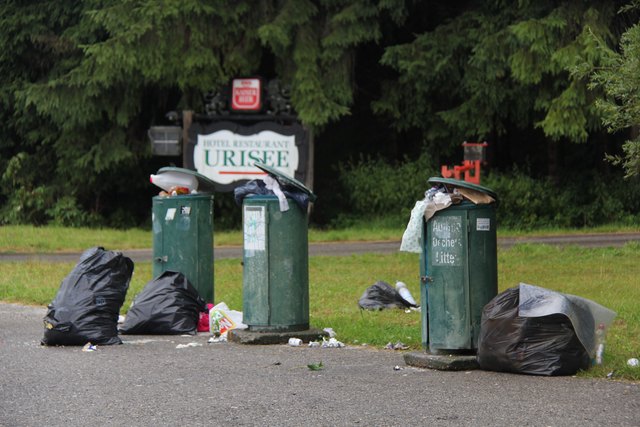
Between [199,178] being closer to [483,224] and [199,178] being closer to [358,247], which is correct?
[483,224]

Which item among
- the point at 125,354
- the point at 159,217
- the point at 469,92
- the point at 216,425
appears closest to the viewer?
the point at 216,425

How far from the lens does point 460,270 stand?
909cm

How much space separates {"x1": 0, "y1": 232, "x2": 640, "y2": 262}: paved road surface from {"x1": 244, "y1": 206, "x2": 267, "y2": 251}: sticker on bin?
368 inches

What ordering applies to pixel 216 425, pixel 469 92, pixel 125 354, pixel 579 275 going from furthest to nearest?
pixel 469 92 → pixel 579 275 → pixel 125 354 → pixel 216 425

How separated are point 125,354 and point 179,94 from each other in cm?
1974

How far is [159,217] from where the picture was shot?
12320 millimetres

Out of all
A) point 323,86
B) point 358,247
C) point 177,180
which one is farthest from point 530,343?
point 323,86

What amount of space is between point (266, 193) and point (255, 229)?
1.22 ft

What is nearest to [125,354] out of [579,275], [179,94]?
[579,275]

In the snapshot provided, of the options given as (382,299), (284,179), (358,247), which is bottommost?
(358,247)

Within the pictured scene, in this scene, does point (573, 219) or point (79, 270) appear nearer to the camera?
point (79, 270)

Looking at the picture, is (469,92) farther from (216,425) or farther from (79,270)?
(216,425)

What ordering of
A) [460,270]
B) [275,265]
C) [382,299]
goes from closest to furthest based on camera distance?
[460,270], [275,265], [382,299]

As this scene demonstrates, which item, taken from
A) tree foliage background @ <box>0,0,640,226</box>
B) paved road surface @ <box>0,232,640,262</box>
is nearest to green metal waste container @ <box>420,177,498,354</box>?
paved road surface @ <box>0,232,640,262</box>
